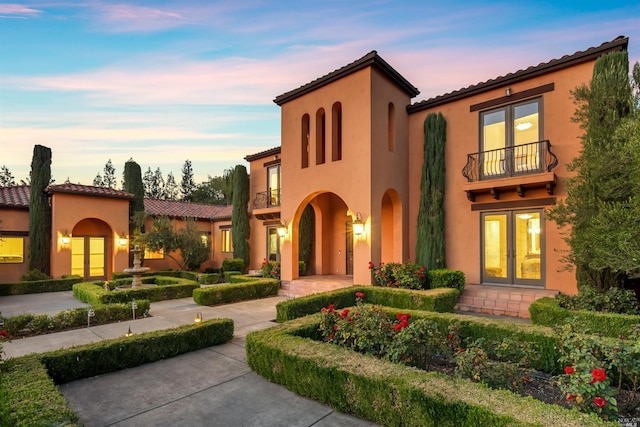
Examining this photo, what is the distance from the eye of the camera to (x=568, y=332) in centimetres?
404

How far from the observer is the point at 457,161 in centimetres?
1114

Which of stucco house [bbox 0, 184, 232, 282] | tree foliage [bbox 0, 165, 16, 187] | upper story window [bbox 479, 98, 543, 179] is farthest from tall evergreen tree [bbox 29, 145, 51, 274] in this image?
tree foliage [bbox 0, 165, 16, 187]

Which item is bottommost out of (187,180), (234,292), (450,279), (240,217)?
(234,292)

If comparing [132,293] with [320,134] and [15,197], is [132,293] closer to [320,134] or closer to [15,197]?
[320,134]

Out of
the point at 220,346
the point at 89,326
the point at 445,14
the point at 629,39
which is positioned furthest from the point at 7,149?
the point at 629,39

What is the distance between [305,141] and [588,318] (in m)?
10.3

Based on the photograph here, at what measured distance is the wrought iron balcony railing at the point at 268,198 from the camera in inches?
667

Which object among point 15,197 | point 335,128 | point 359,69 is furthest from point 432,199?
point 15,197

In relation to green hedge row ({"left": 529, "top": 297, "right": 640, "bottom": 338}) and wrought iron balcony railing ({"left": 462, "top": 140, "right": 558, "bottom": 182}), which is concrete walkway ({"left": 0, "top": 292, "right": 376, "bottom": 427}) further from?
wrought iron balcony railing ({"left": 462, "top": 140, "right": 558, "bottom": 182})

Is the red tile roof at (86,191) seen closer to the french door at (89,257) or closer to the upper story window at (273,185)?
the french door at (89,257)

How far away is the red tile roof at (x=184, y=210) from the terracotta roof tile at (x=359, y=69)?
385 inches

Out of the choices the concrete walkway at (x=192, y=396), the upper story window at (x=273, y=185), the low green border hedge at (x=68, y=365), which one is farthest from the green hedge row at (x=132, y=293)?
the upper story window at (x=273, y=185)

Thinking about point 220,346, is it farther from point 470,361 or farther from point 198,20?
point 198,20

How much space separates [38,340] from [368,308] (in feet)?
23.5
